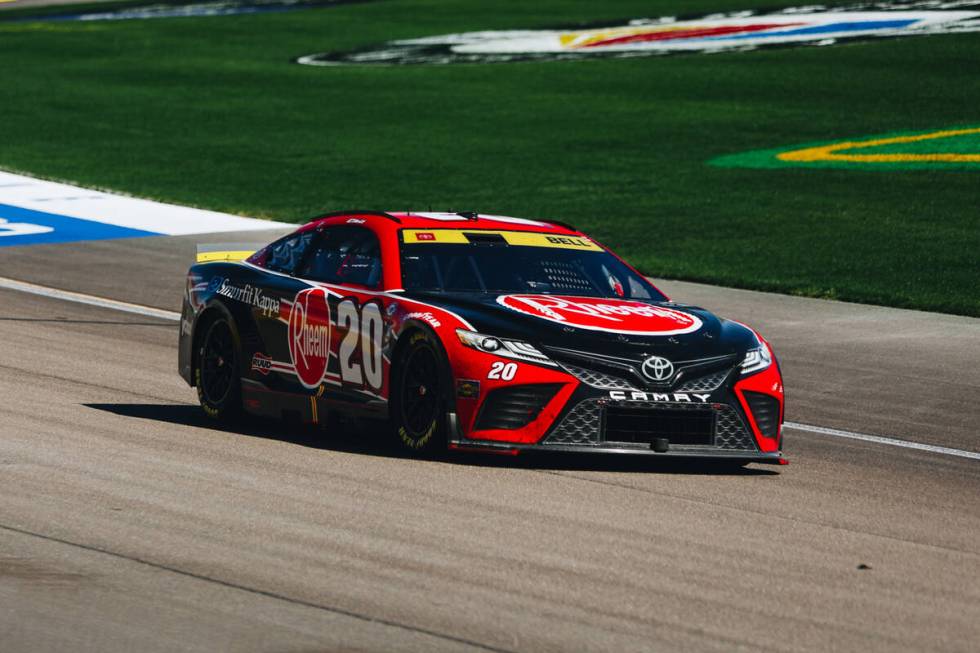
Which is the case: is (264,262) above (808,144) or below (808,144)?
above

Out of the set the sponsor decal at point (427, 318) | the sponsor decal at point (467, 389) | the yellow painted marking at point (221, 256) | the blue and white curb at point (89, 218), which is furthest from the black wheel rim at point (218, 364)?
the blue and white curb at point (89, 218)

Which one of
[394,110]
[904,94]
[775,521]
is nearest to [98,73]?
[394,110]

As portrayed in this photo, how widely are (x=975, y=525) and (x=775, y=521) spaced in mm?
986

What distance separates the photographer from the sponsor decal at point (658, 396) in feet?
31.7

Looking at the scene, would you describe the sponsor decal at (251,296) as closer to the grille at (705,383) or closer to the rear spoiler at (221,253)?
the rear spoiler at (221,253)

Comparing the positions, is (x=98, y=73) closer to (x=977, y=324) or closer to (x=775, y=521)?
(x=977, y=324)

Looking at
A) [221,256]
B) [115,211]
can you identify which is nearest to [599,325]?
[221,256]

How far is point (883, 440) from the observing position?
37.8ft

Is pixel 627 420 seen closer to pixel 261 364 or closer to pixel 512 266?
pixel 512 266

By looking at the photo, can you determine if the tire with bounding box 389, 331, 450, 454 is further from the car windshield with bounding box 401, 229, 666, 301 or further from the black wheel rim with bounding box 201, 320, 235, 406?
the black wheel rim with bounding box 201, 320, 235, 406

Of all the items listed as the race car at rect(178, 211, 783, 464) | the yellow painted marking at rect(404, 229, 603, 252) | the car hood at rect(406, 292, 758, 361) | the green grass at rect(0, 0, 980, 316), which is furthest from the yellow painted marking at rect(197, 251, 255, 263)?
the green grass at rect(0, 0, 980, 316)

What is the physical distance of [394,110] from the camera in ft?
116

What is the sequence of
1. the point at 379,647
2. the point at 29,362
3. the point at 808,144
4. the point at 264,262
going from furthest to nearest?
1. the point at 808,144
2. the point at 29,362
3. the point at 264,262
4. the point at 379,647

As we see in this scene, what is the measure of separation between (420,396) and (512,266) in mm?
1213
